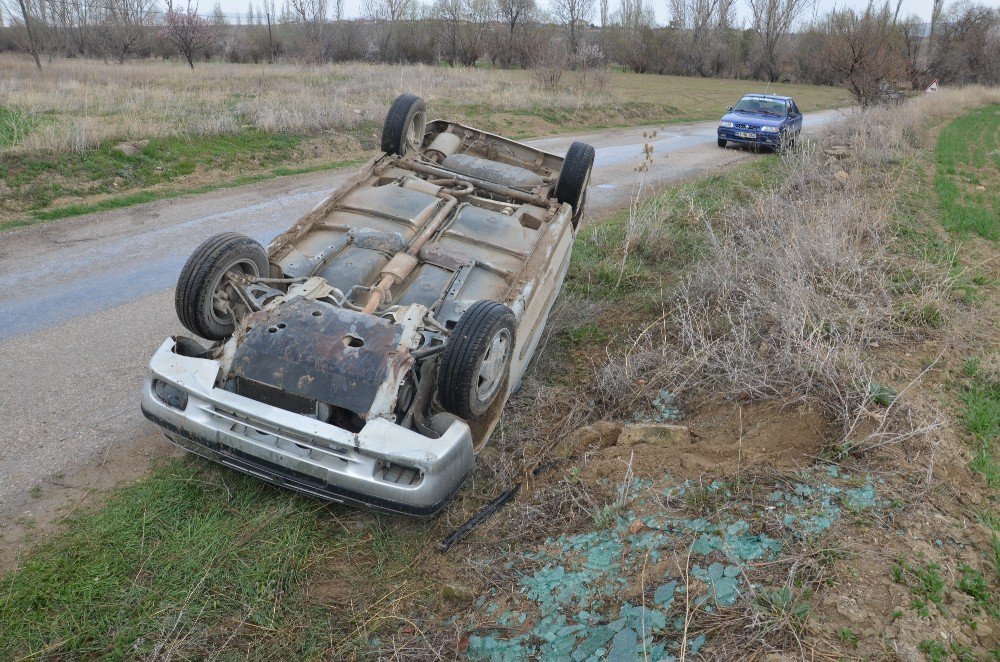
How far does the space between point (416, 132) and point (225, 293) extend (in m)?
3.36

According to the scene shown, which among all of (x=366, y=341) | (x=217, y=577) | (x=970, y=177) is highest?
(x=970, y=177)

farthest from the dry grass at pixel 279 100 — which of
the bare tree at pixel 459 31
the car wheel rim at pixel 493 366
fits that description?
the bare tree at pixel 459 31

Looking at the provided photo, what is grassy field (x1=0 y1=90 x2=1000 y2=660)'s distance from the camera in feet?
9.86

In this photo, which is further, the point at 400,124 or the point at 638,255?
the point at 638,255

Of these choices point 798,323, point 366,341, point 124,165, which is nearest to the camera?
point 366,341

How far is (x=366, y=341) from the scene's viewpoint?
13.2ft

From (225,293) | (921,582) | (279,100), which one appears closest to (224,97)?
(279,100)

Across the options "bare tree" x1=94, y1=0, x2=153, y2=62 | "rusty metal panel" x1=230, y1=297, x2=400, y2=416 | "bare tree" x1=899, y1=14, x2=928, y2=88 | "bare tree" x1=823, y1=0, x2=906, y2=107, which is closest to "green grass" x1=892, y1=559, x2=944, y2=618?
"rusty metal panel" x1=230, y1=297, x2=400, y2=416

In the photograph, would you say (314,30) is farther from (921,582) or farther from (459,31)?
(921,582)

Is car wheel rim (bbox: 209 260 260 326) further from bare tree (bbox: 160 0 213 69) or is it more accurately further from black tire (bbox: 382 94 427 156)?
bare tree (bbox: 160 0 213 69)

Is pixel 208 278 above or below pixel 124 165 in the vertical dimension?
below

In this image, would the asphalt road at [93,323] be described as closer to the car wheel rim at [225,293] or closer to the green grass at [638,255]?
the car wheel rim at [225,293]

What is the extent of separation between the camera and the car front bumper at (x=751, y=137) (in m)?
17.1

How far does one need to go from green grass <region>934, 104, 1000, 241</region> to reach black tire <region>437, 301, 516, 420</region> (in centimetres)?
781
